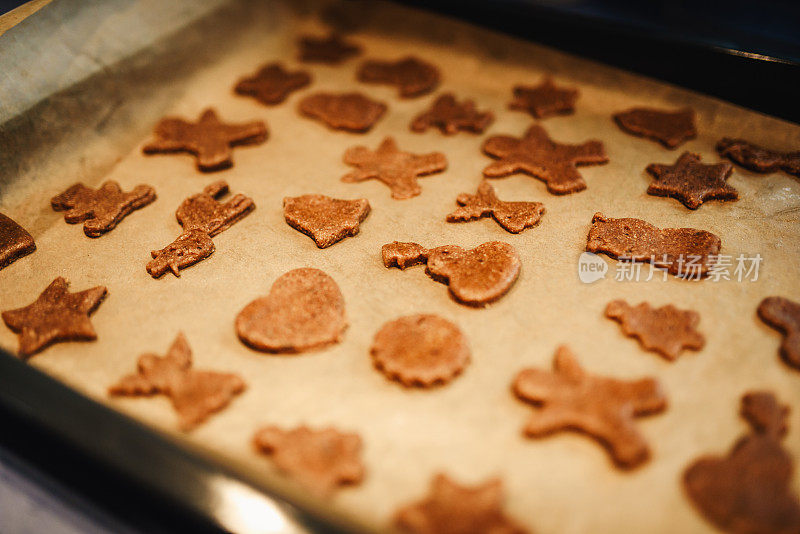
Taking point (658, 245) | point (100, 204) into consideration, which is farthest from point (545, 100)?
point (100, 204)

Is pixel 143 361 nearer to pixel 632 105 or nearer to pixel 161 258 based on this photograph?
pixel 161 258

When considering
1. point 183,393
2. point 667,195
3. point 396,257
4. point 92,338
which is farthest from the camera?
point 667,195

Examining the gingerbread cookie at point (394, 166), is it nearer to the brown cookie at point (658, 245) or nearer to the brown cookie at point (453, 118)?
the brown cookie at point (453, 118)

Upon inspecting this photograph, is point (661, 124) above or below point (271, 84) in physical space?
below

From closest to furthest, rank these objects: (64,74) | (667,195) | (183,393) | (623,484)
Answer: (623,484) → (183,393) → (667,195) → (64,74)

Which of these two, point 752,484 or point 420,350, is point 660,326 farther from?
point 420,350

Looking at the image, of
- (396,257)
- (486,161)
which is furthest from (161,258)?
(486,161)
